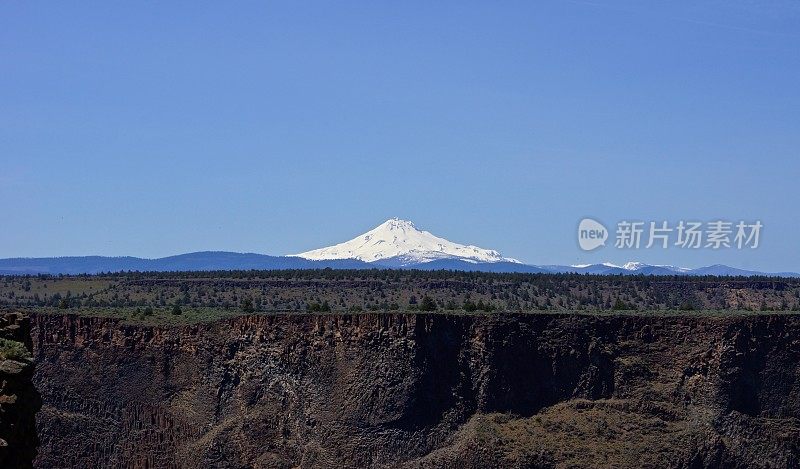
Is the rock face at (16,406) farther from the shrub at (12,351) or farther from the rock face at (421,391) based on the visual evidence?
the rock face at (421,391)

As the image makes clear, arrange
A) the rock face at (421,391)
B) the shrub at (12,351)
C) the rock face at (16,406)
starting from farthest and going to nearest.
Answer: the rock face at (421,391) < the shrub at (12,351) < the rock face at (16,406)

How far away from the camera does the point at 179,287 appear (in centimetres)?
13925

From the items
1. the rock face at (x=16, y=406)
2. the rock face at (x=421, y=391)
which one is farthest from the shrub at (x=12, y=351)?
the rock face at (x=421, y=391)

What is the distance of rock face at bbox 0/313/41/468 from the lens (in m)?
24.5

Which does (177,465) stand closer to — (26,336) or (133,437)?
(133,437)

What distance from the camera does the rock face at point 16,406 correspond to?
2450 cm

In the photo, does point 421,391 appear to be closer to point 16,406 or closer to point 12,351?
point 12,351

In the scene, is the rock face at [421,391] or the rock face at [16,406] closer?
the rock face at [16,406]

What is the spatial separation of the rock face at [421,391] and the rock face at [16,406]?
6586cm

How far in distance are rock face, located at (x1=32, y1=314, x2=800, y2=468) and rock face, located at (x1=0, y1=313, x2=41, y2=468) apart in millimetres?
65863

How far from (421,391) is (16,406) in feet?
232

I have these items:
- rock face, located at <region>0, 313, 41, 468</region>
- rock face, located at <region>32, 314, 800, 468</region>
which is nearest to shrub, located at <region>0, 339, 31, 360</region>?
rock face, located at <region>0, 313, 41, 468</region>

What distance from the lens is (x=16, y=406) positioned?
25156 mm

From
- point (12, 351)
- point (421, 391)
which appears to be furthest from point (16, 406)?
point (421, 391)
